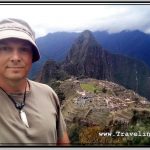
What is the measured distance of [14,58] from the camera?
1712 mm

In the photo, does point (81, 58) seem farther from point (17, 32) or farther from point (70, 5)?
point (17, 32)

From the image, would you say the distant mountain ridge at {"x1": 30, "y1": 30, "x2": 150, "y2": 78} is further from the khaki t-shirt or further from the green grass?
the khaki t-shirt

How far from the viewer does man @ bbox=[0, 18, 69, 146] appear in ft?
5.15

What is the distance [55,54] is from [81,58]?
0.60 feet

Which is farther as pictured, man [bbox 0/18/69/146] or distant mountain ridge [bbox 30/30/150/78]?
distant mountain ridge [bbox 30/30/150/78]

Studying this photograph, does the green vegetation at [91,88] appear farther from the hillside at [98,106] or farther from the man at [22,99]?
the man at [22,99]

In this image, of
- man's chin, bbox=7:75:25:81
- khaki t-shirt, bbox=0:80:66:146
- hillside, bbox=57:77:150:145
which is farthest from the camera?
hillside, bbox=57:77:150:145

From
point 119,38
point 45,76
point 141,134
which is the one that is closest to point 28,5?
point 45,76

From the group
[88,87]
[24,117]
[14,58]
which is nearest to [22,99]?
[24,117]

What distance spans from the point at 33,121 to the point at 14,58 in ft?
1.11

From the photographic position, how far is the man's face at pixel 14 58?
1695 mm

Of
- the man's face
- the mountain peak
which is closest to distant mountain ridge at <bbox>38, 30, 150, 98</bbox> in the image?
the mountain peak

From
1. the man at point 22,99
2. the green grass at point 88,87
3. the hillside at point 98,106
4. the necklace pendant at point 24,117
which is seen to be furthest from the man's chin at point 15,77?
the green grass at point 88,87

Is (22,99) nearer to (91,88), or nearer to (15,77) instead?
(15,77)
